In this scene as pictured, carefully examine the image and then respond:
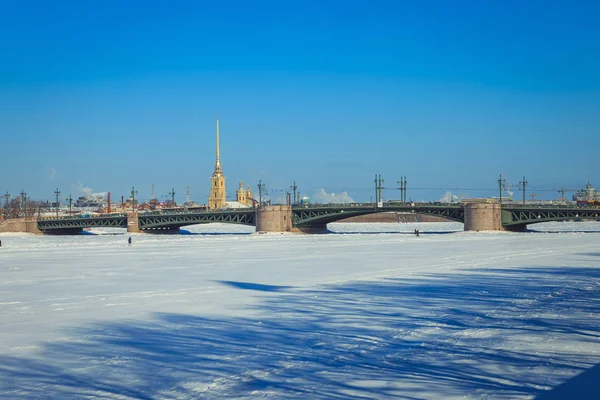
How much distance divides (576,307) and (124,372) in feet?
35.8

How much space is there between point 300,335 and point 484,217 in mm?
62586

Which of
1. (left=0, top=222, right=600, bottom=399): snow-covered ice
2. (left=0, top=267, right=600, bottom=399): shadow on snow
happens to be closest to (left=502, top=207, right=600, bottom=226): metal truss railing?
(left=0, top=222, right=600, bottom=399): snow-covered ice

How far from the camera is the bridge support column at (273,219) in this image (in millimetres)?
80000

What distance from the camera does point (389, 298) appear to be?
19.8 metres

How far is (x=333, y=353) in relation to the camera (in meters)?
12.6

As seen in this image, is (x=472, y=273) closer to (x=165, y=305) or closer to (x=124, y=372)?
(x=165, y=305)

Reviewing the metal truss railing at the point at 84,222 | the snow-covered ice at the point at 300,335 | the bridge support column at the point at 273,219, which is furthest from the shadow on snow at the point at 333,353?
the metal truss railing at the point at 84,222

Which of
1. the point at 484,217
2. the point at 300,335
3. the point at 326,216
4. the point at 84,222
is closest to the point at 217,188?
the point at 84,222

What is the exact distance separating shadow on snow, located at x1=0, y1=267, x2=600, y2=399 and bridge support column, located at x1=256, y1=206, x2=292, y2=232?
60.7 metres

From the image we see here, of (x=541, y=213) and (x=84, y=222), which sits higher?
(x=541, y=213)

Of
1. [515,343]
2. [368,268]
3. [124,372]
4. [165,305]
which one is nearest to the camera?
[124,372]

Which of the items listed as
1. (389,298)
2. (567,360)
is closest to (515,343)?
(567,360)

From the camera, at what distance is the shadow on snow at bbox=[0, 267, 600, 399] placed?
1044 centimetres

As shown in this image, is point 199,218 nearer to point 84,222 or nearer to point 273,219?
point 273,219
